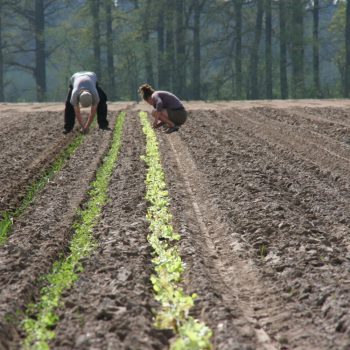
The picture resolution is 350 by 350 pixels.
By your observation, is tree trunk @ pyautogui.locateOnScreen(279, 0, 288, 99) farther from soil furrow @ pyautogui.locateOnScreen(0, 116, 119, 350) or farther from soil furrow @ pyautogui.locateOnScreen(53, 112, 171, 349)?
soil furrow @ pyautogui.locateOnScreen(53, 112, 171, 349)

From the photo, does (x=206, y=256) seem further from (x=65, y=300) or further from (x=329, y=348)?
(x=329, y=348)

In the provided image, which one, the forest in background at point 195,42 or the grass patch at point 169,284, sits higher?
the forest in background at point 195,42

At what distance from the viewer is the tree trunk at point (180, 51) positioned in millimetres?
46750

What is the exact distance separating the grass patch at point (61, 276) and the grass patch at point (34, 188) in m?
0.73

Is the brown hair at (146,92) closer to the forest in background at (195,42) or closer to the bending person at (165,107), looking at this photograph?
the bending person at (165,107)

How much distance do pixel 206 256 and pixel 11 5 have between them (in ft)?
153

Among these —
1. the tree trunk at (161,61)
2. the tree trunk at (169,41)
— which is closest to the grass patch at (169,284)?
the tree trunk at (169,41)

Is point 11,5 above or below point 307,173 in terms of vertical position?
above

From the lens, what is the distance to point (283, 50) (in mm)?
45406

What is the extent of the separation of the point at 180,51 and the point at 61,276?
43.5 metres

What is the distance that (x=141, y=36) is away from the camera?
48844mm

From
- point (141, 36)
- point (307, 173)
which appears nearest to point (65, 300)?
point (307, 173)

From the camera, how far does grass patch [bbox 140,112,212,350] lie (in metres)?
3.95

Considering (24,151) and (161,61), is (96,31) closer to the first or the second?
(161,61)
